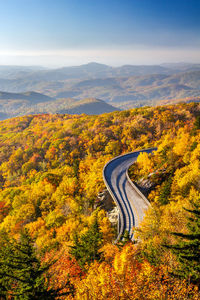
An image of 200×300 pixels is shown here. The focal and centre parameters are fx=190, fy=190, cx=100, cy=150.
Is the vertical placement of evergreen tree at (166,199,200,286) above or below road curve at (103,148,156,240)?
above

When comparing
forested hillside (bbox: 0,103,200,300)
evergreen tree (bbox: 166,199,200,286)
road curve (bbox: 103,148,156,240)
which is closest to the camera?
evergreen tree (bbox: 166,199,200,286)

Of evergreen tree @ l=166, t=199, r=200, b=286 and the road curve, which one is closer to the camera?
evergreen tree @ l=166, t=199, r=200, b=286

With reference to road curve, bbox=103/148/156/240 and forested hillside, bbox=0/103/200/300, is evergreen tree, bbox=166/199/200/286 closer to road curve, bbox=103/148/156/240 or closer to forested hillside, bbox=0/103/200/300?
forested hillside, bbox=0/103/200/300

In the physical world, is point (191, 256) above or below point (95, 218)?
above

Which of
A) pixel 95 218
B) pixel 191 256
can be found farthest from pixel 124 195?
pixel 191 256

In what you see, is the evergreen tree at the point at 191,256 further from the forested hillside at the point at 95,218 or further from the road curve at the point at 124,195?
the road curve at the point at 124,195

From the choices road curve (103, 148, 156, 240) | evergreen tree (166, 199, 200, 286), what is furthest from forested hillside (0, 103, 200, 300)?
road curve (103, 148, 156, 240)

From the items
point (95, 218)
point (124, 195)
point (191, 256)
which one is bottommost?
point (124, 195)

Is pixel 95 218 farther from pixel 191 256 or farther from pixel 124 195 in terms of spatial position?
pixel 191 256
